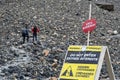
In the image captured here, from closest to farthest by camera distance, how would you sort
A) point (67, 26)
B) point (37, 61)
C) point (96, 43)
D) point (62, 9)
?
point (37, 61)
point (96, 43)
point (67, 26)
point (62, 9)

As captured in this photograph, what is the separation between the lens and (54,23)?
2827 cm

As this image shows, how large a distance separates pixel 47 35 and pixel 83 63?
50.9 ft

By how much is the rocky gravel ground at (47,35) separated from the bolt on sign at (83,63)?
637 cm

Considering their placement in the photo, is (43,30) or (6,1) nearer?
(43,30)

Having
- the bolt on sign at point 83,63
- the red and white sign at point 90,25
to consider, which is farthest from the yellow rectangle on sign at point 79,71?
the red and white sign at point 90,25

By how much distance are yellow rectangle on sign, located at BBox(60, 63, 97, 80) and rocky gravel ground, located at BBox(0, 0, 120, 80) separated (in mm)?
6396

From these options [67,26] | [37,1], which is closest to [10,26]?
[67,26]

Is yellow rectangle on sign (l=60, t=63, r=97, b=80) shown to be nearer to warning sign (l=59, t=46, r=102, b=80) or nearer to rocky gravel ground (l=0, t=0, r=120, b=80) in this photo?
warning sign (l=59, t=46, r=102, b=80)

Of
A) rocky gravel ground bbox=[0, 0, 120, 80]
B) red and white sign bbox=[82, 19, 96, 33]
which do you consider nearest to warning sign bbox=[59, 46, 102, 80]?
red and white sign bbox=[82, 19, 96, 33]

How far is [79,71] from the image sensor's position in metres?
9.59

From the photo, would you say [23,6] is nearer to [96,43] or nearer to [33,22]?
[33,22]

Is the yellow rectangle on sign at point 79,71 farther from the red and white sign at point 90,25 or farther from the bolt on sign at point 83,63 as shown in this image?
the red and white sign at point 90,25

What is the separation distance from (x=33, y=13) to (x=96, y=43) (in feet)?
24.4

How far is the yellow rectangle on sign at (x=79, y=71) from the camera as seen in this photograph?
31.1 ft
